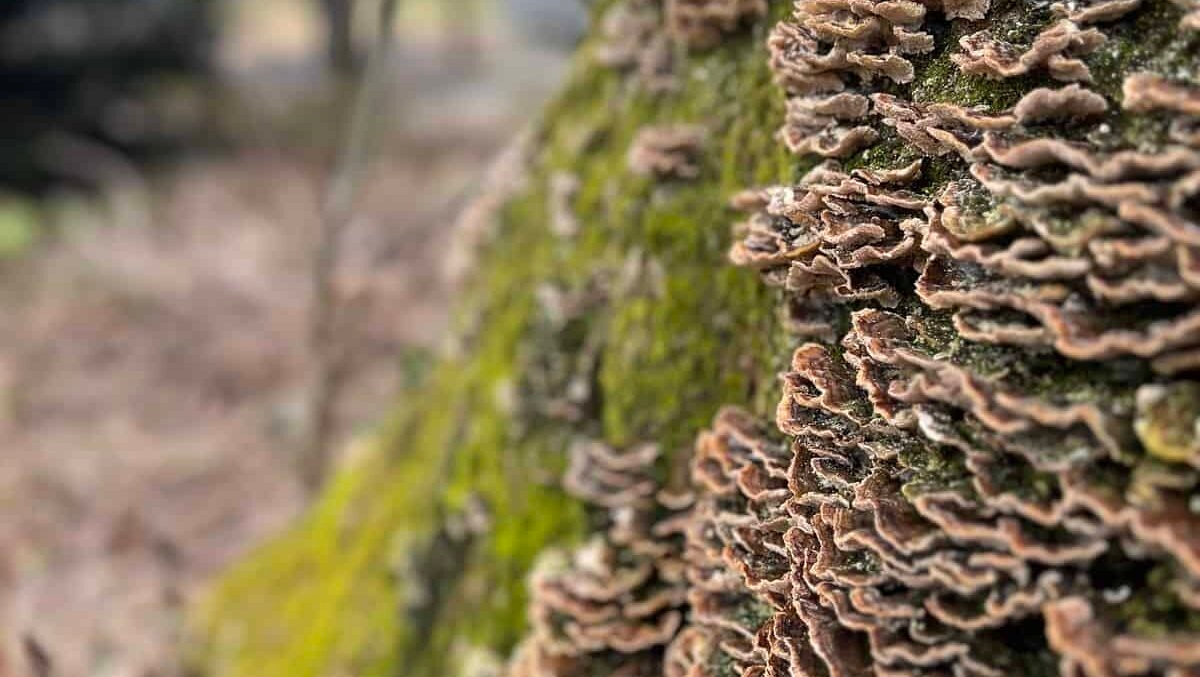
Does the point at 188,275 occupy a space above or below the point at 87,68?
below

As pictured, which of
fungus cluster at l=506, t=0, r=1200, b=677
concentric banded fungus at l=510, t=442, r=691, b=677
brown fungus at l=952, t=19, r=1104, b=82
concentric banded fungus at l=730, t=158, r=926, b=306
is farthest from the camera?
concentric banded fungus at l=510, t=442, r=691, b=677

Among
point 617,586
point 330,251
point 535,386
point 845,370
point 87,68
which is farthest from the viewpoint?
point 87,68

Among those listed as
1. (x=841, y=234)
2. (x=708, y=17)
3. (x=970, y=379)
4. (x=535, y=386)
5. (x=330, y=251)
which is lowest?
(x=535, y=386)

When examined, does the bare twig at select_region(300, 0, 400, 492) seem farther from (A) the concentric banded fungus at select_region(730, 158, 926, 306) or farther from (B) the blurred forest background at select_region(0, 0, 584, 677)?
(A) the concentric banded fungus at select_region(730, 158, 926, 306)

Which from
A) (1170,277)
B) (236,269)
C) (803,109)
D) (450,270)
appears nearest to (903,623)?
(1170,277)

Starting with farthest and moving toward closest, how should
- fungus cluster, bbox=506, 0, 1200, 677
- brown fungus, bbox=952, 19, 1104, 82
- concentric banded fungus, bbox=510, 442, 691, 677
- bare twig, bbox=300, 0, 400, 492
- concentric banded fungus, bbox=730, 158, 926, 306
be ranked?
bare twig, bbox=300, 0, 400, 492, concentric banded fungus, bbox=510, 442, 691, 677, concentric banded fungus, bbox=730, 158, 926, 306, brown fungus, bbox=952, 19, 1104, 82, fungus cluster, bbox=506, 0, 1200, 677

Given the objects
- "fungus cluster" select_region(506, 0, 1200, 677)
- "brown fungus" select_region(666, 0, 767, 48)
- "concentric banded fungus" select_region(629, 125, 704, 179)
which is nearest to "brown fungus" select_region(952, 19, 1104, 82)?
"fungus cluster" select_region(506, 0, 1200, 677)

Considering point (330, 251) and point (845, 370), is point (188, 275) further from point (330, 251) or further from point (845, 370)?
point (845, 370)

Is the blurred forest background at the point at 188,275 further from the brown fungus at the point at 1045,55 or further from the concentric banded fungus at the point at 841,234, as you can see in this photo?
the brown fungus at the point at 1045,55

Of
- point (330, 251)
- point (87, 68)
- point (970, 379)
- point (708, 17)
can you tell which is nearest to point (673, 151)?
point (708, 17)
